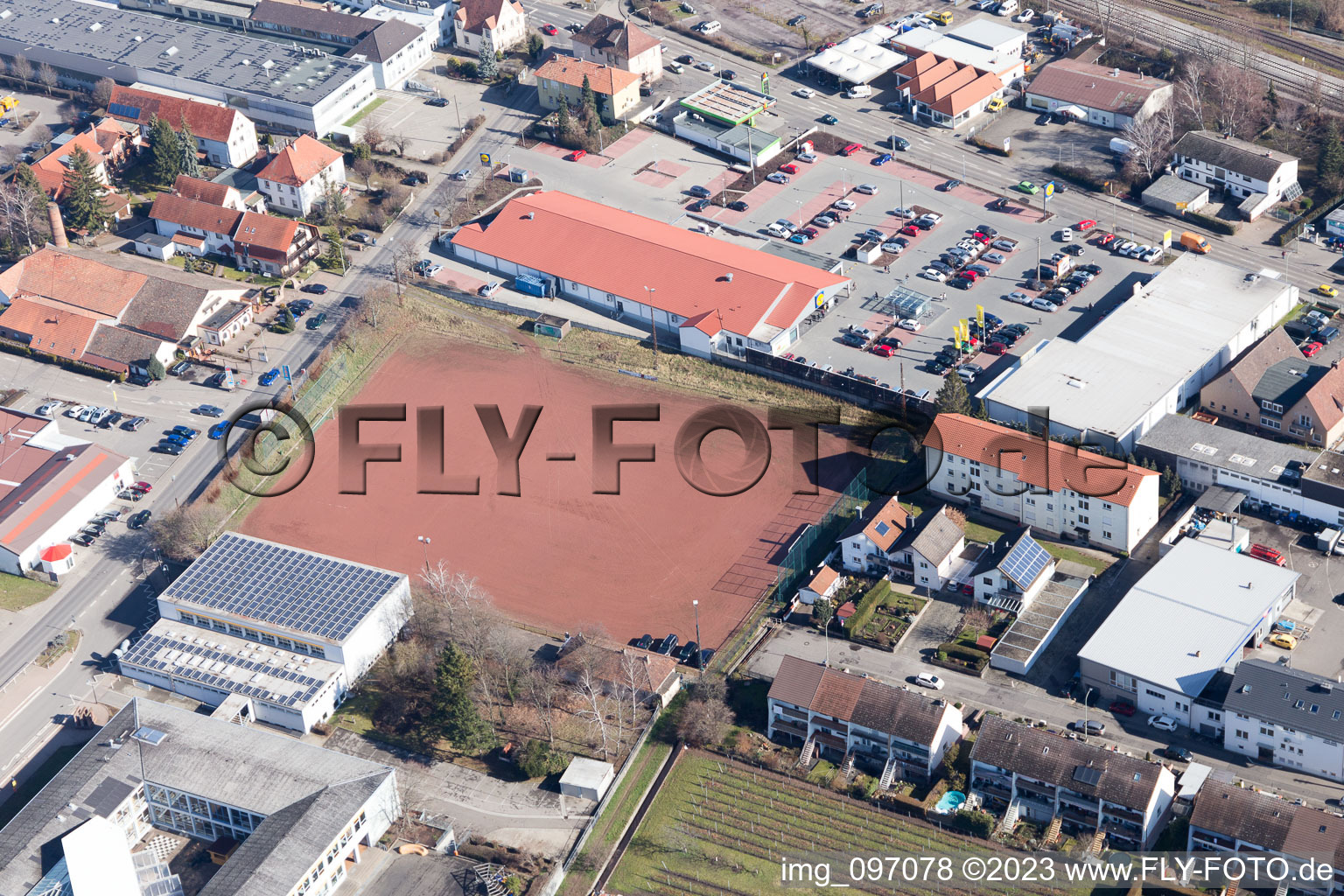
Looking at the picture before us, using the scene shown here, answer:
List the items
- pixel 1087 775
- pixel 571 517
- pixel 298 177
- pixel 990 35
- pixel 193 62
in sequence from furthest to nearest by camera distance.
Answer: pixel 990 35 < pixel 193 62 < pixel 298 177 < pixel 571 517 < pixel 1087 775

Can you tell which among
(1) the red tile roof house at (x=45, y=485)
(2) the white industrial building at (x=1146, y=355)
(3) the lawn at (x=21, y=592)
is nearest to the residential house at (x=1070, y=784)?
(2) the white industrial building at (x=1146, y=355)

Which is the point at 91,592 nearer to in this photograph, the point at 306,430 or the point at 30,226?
the point at 306,430

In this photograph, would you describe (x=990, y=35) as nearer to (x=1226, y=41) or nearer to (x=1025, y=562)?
(x=1226, y=41)

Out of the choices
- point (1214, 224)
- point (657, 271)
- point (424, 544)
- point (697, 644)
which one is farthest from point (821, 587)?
point (1214, 224)

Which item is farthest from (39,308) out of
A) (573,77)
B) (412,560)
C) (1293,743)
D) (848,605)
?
(1293,743)

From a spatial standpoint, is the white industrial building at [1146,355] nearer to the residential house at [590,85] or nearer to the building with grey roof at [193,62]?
the residential house at [590,85]
